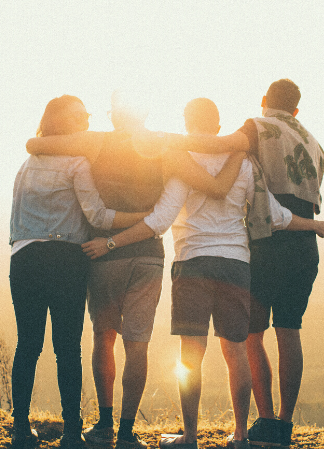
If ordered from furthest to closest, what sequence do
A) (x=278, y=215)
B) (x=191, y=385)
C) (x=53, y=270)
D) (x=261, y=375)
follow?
(x=261, y=375)
(x=278, y=215)
(x=191, y=385)
(x=53, y=270)

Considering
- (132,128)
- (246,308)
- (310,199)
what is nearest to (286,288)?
(246,308)

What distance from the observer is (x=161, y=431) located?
339 centimetres

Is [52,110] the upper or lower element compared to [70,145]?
upper

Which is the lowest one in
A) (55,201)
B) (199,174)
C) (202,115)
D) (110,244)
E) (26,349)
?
(26,349)

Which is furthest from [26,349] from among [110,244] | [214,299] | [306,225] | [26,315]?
[306,225]

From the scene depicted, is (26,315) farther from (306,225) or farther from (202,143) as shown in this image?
(306,225)

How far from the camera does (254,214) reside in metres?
2.81

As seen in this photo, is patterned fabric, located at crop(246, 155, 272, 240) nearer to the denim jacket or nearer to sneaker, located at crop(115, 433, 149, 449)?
the denim jacket

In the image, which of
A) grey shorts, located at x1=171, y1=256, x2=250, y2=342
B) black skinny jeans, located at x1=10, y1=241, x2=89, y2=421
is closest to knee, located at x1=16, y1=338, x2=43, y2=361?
black skinny jeans, located at x1=10, y1=241, x2=89, y2=421

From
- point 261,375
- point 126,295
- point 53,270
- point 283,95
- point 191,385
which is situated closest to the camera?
point 53,270

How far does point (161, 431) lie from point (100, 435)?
0.76 metres

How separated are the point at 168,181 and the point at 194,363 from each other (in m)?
1.19

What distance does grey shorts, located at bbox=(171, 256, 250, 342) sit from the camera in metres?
2.64

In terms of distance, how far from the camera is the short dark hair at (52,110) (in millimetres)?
2727
